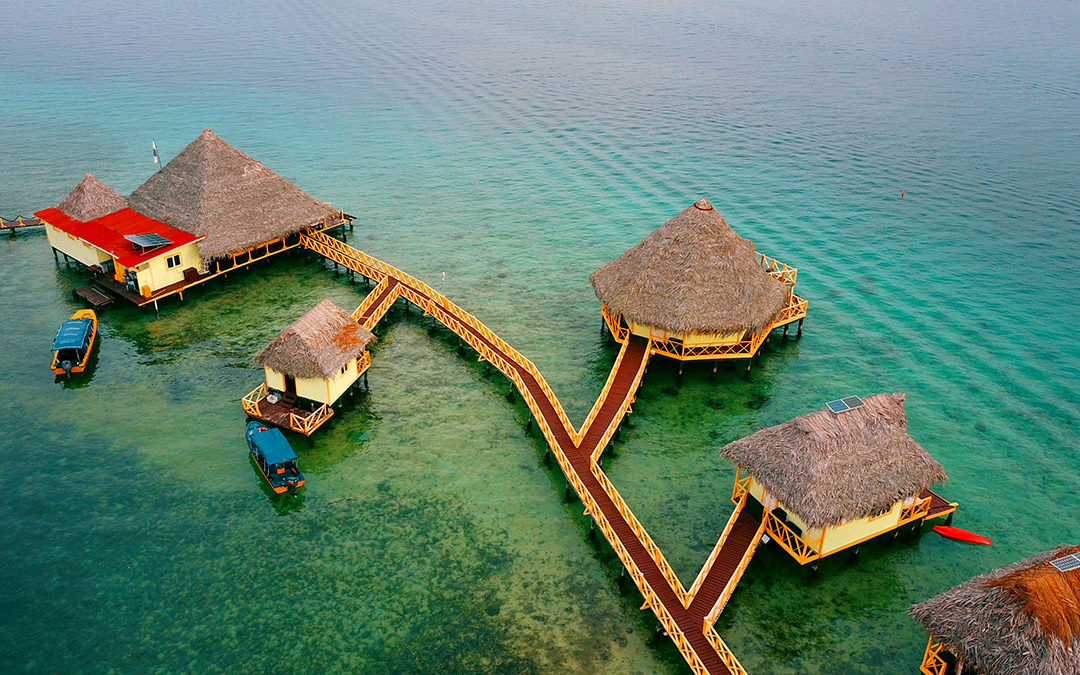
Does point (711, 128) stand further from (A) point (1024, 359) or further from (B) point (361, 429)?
(B) point (361, 429)

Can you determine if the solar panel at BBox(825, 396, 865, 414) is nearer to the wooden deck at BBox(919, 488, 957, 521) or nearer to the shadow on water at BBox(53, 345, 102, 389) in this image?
the wooden deck at BBox(919, 488, 957, 521)

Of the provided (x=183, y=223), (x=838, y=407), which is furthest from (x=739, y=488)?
(x=183, y=223)

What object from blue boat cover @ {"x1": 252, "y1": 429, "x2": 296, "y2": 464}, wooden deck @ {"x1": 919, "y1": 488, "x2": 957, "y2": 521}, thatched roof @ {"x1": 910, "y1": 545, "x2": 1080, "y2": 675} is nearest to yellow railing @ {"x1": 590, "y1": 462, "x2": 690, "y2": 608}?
thatched roof @ {"x1": 910, "y1": 545, "x2": 1080, "y2": 675}

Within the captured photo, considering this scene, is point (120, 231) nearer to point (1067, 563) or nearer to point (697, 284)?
point (697, 284)

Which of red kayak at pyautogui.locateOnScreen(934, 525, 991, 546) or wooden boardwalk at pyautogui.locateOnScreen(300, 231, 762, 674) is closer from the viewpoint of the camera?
wooden boardwalk at pyautogui.locateOnScreen(300, 231, 762, 674)

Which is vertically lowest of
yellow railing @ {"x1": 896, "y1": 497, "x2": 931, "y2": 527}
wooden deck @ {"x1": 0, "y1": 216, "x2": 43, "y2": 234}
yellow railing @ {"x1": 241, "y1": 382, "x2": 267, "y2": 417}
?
wooden deck @ {"x1": 0, "y1": 216, "x2": 43, "y2": 234}

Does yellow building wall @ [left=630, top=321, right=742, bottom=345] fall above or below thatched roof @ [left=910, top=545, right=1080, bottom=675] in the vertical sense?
below

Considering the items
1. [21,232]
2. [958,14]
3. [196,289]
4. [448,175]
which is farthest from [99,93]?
[958,14]
